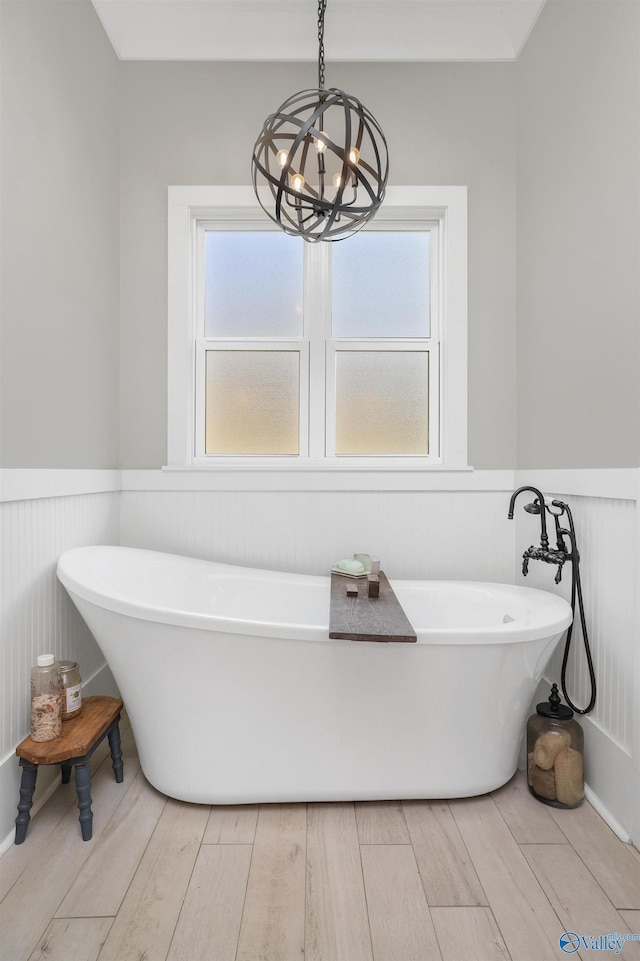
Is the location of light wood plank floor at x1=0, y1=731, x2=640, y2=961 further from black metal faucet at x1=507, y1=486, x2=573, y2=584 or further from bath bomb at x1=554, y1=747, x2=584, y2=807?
black metal faucet at x1=507, y1=486, x2=573, y2=584

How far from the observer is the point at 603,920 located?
1.21m

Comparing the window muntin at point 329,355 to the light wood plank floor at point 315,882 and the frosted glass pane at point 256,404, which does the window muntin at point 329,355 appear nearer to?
the frosted glass pane at point 256,404

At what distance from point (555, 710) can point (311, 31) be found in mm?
2811

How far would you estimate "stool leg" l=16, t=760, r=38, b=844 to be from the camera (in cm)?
146

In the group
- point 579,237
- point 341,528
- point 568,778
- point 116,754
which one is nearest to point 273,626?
point 116,754

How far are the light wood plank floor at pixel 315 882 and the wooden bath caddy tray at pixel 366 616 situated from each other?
59cm

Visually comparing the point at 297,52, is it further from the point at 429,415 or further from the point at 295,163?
the point at 429,415

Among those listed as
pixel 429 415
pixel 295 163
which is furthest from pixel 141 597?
pixel 295 163

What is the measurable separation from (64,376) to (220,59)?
1.59 metres

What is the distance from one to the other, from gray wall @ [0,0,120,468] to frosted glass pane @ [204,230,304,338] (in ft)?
1.42

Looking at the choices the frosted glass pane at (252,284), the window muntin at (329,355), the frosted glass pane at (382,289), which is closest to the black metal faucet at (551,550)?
the window muntin at (329,355)

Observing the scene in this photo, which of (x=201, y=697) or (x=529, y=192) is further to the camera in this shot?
(x=529, y=192)

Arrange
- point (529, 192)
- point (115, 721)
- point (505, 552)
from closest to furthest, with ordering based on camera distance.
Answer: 1. point (115, 721)
2. point (529, 192)
3. point (505, 552)

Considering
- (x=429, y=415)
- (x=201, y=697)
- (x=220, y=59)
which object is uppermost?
(x=220, y=59)
